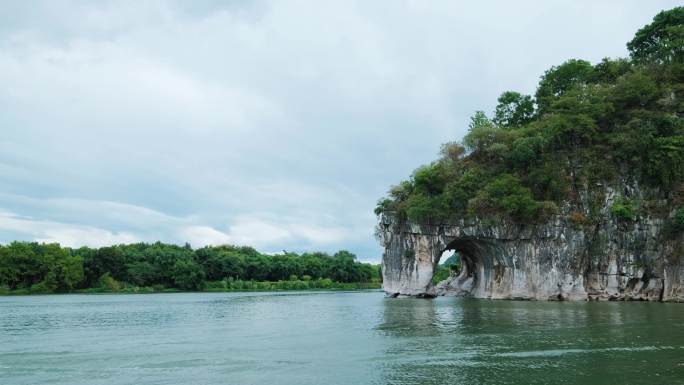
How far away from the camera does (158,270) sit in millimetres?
76688

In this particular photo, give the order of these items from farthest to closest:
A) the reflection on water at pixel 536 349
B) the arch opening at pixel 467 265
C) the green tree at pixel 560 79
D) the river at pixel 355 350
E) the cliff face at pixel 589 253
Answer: the green tree at pixel 560 79
the arch opening at pixel 467 265
the cliff face at pixel 589 253
the river at pixel 355 350
the reflection on water at pixel 536 349

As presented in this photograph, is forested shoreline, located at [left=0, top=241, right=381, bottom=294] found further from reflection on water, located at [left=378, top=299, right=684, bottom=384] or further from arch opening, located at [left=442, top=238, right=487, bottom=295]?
reflection on water, located at [left=378, top=299, right=684, bottom=384]

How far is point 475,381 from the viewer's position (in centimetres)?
1326

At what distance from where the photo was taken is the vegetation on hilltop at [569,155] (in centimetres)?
4178

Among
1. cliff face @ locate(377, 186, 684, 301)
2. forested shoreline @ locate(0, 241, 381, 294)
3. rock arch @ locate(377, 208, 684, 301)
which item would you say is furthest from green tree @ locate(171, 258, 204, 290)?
cliff face @ locate(377, 186, 684, 301)

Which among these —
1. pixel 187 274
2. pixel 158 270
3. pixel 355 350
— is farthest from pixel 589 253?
pixel 158 270

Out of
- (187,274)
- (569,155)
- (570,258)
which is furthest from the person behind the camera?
(187,274)

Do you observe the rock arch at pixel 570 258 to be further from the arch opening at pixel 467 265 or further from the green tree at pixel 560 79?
the green tree at pixel 560 79

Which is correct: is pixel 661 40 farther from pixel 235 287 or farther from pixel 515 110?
pixel 235 287

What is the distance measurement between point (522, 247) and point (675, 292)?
36.7 feet

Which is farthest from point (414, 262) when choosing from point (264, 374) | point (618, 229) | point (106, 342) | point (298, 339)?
point (264, 374)

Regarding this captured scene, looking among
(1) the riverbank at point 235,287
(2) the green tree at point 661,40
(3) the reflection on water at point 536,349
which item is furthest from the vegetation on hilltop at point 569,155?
(1) the riverbank at point 235,287

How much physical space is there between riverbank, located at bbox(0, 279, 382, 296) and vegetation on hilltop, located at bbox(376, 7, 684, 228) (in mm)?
39213

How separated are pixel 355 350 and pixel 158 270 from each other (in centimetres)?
6453
